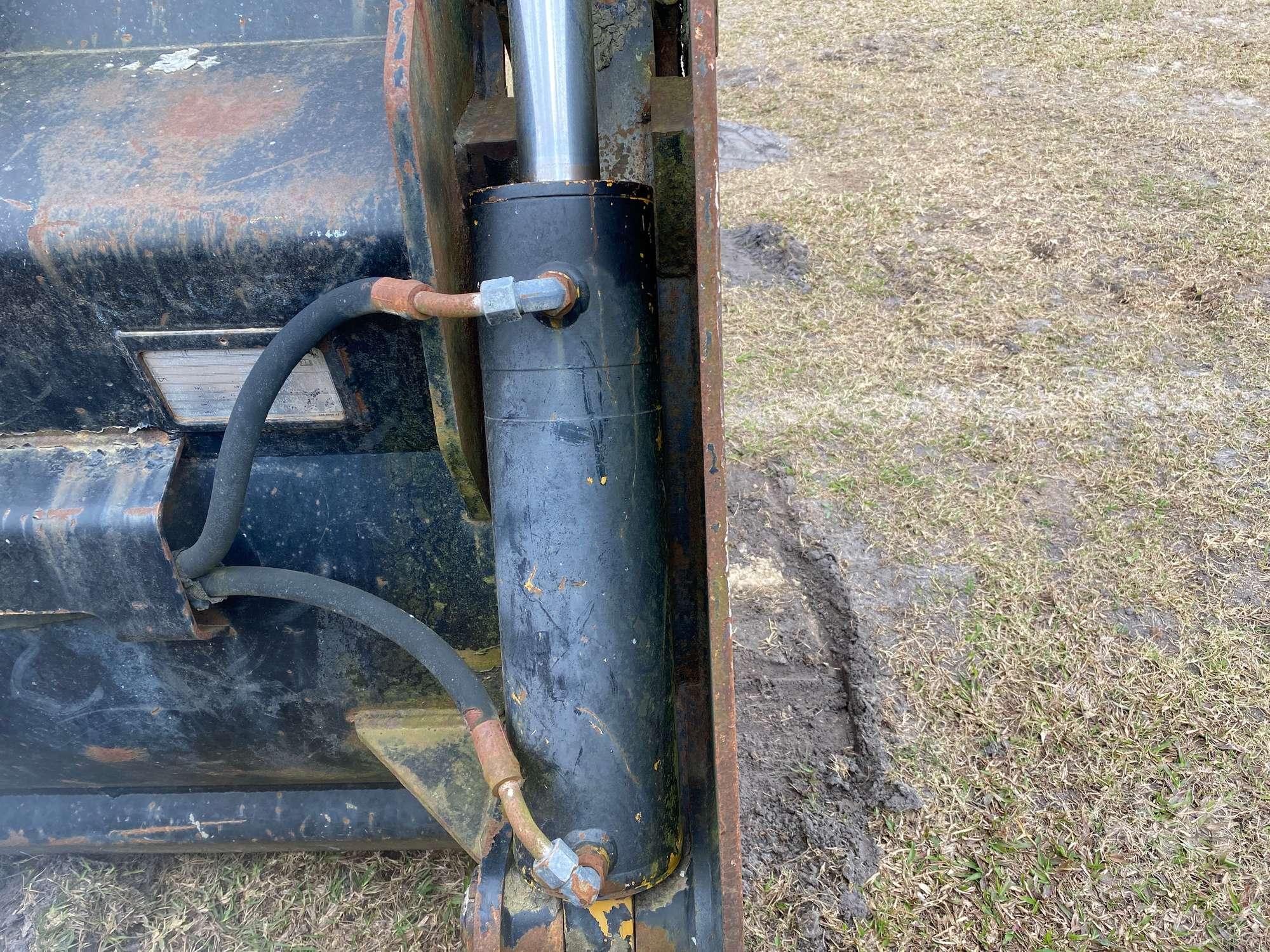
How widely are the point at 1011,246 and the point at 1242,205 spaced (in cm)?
123

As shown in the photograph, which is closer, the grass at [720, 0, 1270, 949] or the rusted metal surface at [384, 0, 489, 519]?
the rusted metal surface at [384, 0, 489, 519]

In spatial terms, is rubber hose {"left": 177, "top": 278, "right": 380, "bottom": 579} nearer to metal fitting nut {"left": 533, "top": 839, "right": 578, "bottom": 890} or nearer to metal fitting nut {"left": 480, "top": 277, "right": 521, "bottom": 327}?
metal fitting nut {"left": 480, "top": 277, "right": 521, "bottom": 327}

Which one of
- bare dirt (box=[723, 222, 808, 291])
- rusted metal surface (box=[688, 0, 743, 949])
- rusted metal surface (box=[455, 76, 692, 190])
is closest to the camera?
rusted metal surface (box=[688, 0, 743, 949])

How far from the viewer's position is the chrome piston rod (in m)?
1.05

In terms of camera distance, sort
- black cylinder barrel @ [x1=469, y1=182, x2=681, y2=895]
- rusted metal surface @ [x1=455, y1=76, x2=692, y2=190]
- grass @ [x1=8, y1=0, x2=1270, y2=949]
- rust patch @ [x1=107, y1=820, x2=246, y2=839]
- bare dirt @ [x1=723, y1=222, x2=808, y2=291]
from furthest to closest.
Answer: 1. bare dirt @ [x1=723, y1=222, x2=808, y2=291]
2. grass @ [x1=8, y1=0, x2=1270, y2=949]
3. rust patch @ [x1=107, y1=820, x2=246, y2=839]
4. rusted metal surface @ [x1=455, y1=76, x2=692, y2=190]
5. black cylinder barrel @ [x1=469, y1=182, x2=681, y2=895]

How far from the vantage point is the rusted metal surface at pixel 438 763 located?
128cm

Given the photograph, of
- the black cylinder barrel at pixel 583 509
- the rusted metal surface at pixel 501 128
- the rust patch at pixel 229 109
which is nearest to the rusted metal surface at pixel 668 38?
the rusted metal surface at pixel 501 128

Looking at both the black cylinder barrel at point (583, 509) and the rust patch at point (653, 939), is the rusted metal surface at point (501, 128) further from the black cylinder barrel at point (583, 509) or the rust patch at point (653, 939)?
the rust patch at point (653, 939)

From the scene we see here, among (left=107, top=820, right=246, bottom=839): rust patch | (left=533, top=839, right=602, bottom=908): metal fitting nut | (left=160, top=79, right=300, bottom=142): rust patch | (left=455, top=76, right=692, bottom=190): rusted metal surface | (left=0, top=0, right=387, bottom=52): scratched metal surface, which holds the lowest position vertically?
(left=107, top=820, right=246, bottom=839): rust patch

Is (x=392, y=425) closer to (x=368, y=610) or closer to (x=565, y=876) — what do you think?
(x=368, y=610)

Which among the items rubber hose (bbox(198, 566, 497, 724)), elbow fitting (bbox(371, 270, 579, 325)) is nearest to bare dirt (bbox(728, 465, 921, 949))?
rubber hose (bbox(198, 566, 497, 724))

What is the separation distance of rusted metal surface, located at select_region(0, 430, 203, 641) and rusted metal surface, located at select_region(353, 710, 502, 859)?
29cm

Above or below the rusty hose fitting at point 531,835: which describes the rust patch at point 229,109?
above

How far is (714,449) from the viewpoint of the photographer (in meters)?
0.98
